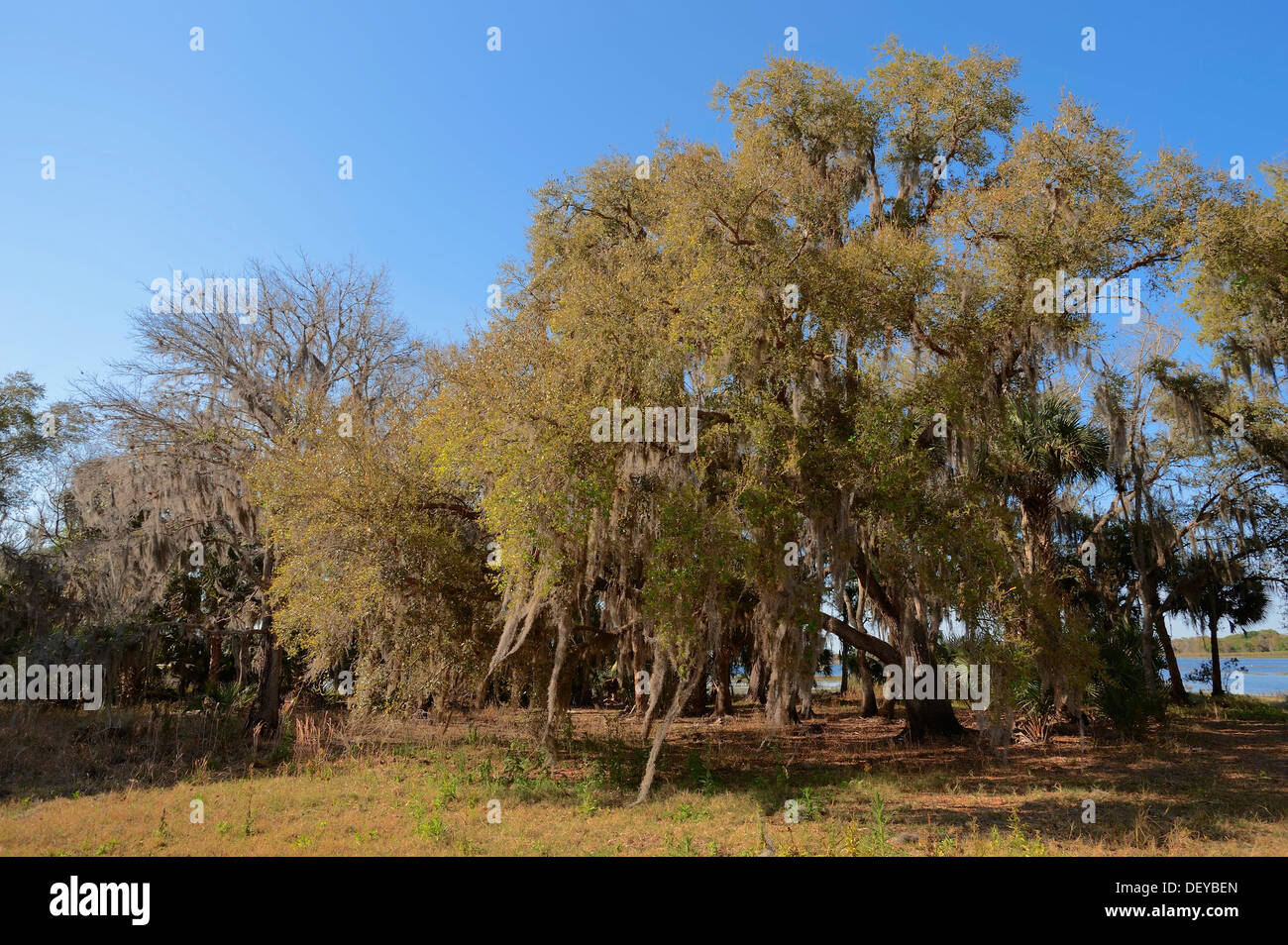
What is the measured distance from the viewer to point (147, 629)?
17.8 m

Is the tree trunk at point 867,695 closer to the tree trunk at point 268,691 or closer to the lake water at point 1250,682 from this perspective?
the lake water at point 1250,682

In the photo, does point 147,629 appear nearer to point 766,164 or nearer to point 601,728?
point 601,728

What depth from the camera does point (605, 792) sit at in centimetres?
1163

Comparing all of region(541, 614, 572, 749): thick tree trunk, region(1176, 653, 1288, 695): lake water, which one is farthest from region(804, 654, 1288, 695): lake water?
region(541, 614, 572, 749): thick tree trunk

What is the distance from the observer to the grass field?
8609mm

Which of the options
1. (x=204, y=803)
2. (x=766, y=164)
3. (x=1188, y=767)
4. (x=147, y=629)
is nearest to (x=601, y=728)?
(x=204, y=803)

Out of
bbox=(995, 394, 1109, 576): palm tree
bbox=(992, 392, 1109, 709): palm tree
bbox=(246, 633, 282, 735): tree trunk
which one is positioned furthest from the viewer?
bbox=(246, 633, 282, 735): tree trunk

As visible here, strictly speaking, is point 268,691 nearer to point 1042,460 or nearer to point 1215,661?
point 1042,460

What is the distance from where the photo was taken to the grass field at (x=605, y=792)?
28.2 ft

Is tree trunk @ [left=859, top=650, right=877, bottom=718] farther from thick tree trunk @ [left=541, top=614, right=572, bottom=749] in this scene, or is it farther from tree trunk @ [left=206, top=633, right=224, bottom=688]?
tree trunk @ [left=206, top=633, right=224, bottom=688]

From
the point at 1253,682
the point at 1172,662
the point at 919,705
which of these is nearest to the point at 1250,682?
the point at 1253,682

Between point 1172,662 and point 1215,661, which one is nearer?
point 1172,662

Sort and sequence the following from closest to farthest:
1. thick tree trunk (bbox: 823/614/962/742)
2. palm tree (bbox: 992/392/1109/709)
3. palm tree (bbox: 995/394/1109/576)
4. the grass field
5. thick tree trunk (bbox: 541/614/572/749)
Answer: the grass field < thick tree trunk (bbox: 541/614/572/749) < thick tree trunk (bbox: 823/614/962/742) < palm tree (bbox: 992/392/1109/709) < palm tree (bbox: 995/394/1109/576)
